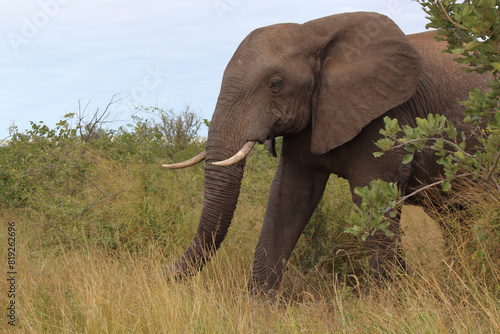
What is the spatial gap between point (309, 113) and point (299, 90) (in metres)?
0.24

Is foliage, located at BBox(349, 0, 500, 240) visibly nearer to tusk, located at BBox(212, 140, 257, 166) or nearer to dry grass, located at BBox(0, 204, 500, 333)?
dry grass, located at BBox(0, 204, 500, 333)

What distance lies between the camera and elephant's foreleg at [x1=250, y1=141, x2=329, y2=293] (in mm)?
5480

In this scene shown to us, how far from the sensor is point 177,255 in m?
6.29

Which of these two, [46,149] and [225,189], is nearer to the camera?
[225,189]

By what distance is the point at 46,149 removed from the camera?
8133 mm

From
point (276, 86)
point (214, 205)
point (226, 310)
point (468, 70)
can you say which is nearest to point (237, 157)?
point (214, 205)

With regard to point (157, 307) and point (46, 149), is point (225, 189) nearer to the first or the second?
point (157, 307)

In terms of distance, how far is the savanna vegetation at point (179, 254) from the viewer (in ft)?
12.9

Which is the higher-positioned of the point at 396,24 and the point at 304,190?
the point at 396,24

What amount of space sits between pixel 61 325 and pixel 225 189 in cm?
146

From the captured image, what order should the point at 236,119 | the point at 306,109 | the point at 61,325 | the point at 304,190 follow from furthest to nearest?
the point at 304,190 < the point at 306,109 < the point at 236,119 < the point at 61,325

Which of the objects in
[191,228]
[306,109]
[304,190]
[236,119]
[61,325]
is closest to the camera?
[61,325]

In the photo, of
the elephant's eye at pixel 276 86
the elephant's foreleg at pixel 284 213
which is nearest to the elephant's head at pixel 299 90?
the elephant's eye at pixel 276 86

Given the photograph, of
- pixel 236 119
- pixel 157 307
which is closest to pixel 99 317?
pixel 157 307
